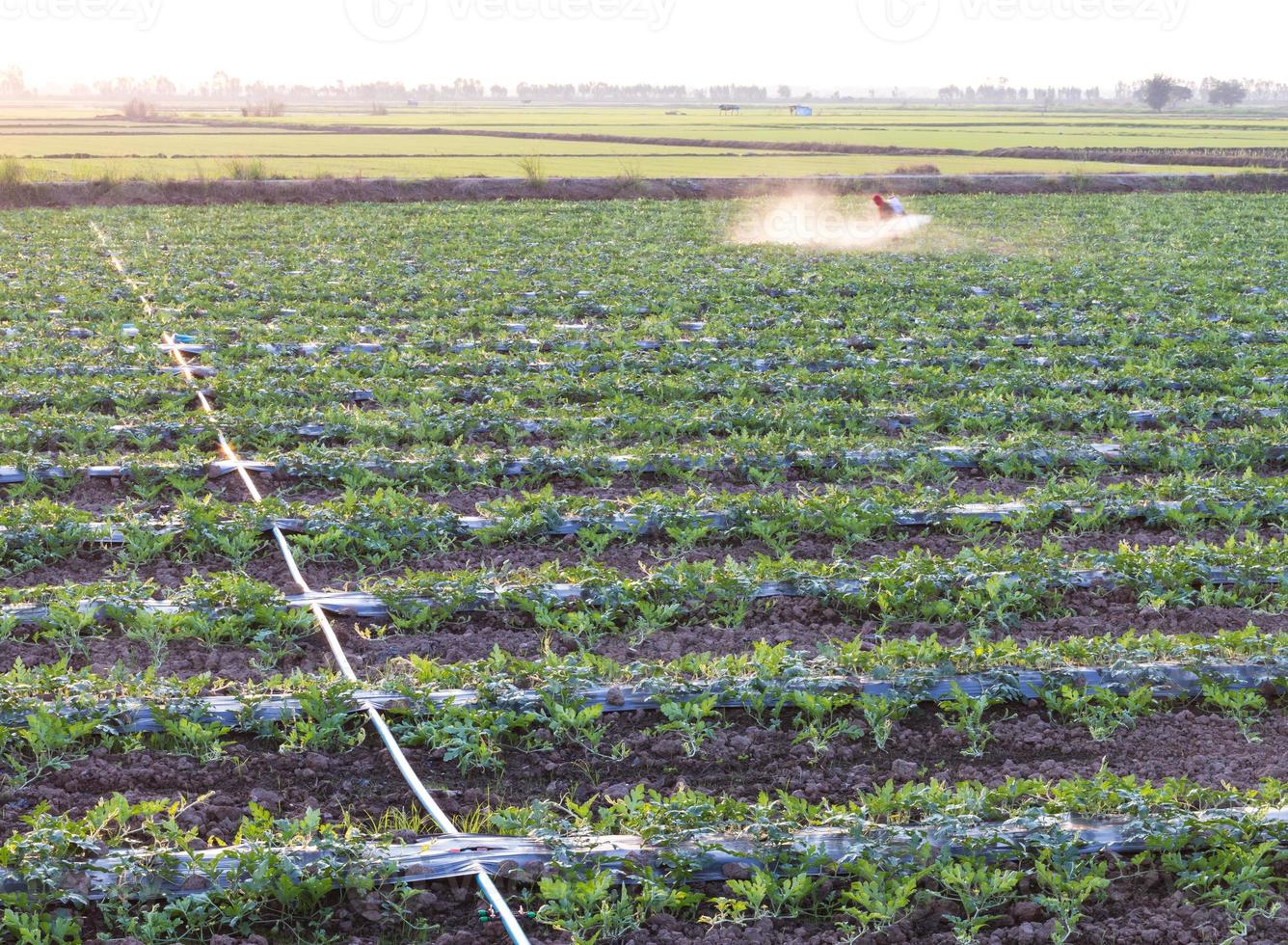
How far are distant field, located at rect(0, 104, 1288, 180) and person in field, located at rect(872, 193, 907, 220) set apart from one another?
Answer: 14.2 meters

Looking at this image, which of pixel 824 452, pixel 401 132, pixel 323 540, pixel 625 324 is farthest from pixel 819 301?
pixel 401 132

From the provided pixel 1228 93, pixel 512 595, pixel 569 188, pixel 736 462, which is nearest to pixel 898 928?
pixel 512 595

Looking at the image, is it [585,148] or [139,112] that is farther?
[139,112]

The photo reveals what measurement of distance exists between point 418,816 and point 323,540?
2.99 meters

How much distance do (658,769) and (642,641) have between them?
115 cm

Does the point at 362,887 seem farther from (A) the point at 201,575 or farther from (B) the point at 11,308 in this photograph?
(B) the point at 11,308

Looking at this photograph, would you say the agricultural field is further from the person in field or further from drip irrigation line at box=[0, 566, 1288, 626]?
the person in field

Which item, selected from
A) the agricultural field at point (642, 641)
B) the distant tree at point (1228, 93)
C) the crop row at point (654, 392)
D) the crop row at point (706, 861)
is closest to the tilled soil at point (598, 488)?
the agricultural field at point (642, 641)

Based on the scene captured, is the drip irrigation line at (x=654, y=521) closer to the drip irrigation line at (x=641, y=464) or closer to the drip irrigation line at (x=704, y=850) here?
the drip irrigation line at (x=641, y=464)

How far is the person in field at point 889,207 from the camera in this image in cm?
2530

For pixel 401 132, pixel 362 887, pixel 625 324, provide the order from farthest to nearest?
1. pixel 401 132
2. pixel 625 324
3. pixel 362 887

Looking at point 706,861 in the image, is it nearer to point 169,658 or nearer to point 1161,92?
point 169,658

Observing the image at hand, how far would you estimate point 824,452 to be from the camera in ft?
29.6

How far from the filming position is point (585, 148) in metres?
56.8
